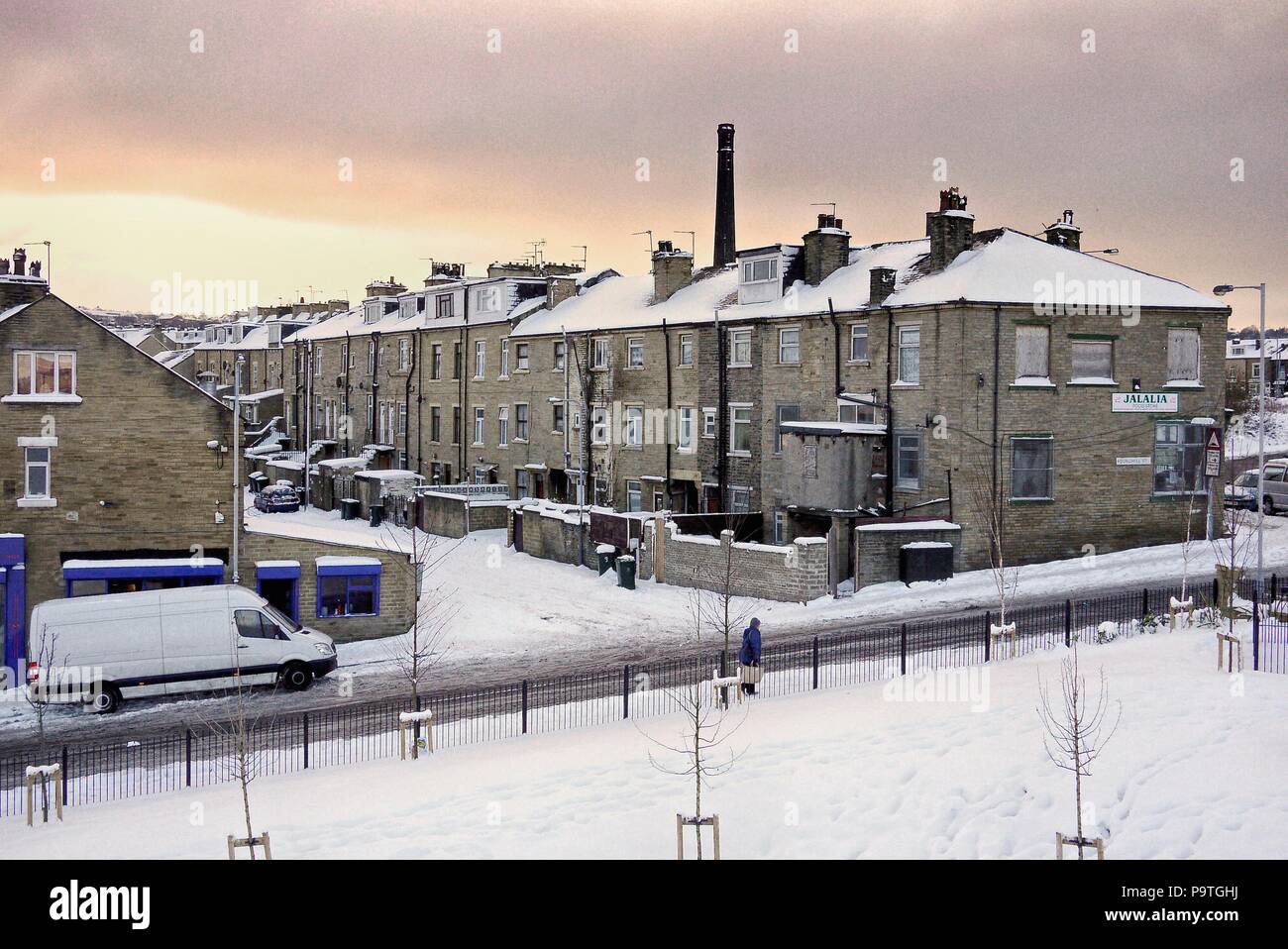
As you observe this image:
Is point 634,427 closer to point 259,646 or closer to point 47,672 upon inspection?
point 259,646

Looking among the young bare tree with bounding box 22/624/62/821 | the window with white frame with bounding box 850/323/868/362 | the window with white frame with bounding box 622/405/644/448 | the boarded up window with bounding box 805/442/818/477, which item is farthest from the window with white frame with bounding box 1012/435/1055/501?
the young bare tree with bounding box 22/624/62/821

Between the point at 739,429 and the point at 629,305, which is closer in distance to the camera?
the point at 739,429

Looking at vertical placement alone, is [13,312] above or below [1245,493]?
above

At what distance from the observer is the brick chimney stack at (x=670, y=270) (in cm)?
5150

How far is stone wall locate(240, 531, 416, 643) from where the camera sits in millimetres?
32094

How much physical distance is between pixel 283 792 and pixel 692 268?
3774 centimetres

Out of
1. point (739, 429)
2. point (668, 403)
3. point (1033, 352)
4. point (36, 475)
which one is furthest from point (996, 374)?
point (36, 475)

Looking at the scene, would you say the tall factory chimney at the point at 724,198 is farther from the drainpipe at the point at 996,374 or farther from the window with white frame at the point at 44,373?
the window with white frame at the point at 44,373

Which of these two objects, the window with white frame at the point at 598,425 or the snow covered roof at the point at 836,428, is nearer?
the snow covered roof at the point at 836,428

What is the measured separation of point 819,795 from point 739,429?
2816 centimetres

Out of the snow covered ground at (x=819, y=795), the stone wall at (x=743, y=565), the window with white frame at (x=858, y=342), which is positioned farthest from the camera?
the window with white frame at (x=858, y=342)

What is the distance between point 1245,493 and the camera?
48000 mm

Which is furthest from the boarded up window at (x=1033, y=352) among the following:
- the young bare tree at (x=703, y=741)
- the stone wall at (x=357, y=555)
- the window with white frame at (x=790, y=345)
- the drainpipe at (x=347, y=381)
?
the drainpipe at (x=347, y=381)

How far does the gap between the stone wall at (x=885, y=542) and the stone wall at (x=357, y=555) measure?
40.7 ft
